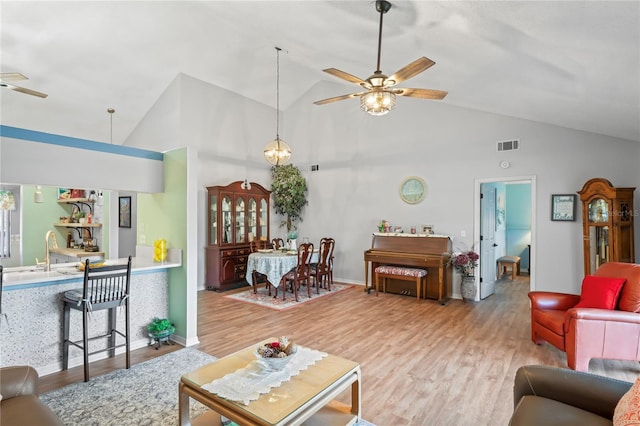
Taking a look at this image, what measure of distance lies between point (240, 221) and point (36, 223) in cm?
440

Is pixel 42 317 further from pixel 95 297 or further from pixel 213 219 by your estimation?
pixel 213 219

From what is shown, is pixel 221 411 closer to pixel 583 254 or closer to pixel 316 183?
pixel 583 254

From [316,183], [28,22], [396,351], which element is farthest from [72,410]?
[316,183]

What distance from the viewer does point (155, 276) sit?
153 inches

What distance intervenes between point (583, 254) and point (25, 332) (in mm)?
→ 6761

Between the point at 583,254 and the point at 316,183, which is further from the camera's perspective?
the point at 316,183

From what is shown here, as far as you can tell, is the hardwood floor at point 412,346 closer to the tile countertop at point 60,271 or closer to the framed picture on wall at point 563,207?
the tile countertop at point 60,271

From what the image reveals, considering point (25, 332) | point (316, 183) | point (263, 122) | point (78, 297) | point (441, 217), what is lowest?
point (25, 332)

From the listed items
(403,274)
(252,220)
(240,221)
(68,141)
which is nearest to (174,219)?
(68,141)

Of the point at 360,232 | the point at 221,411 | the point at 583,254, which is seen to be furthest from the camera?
the point at 360,232

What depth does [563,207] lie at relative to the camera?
5023 millimetres

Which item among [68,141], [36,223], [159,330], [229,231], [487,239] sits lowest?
[159,330]

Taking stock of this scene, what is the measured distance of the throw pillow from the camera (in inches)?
53.7

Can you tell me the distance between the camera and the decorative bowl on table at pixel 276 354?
201cm
